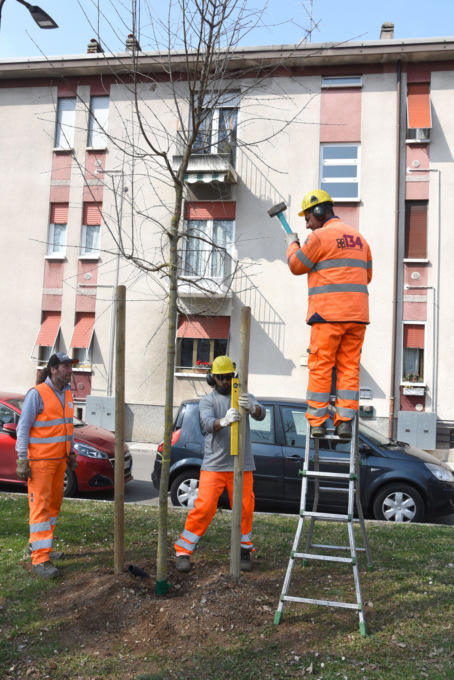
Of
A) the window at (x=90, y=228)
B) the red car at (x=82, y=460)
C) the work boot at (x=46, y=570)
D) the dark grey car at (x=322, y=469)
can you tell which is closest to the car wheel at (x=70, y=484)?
the red car at (x=82, y=460)

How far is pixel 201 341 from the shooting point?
715 inches

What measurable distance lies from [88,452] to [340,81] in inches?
561

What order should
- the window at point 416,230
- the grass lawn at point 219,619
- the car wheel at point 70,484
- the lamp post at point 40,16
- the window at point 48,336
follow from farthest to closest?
1. the window at point 48,336
2. the window at point 416,230
3. the car wheel at point 70,484
4. the lamp post at point 40,16
5. the grass lawn at point 219,619

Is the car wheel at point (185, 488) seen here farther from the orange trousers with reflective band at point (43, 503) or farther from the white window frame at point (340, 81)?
the white window frame at point (340, 81)

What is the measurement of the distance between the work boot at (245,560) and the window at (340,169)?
14.1 meters

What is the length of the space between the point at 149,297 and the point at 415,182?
29.0 ft

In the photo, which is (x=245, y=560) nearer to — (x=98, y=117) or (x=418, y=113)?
(x=418, y=113)

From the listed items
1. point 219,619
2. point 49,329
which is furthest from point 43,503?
point 49,329

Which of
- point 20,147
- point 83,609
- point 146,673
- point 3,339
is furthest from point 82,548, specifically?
point 20,147

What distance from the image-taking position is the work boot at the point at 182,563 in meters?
4.90

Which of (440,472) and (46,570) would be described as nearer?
(46,570)

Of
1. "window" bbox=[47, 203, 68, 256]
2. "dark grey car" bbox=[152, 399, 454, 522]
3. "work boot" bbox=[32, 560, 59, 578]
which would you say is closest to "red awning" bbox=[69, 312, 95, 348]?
"window" bbox=[47, 203, 68, 256]

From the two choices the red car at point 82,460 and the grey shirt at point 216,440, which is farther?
the red car at point 82,460

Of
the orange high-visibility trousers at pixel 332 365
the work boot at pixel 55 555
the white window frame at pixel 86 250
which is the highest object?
the white window frame at pixel 86 250
